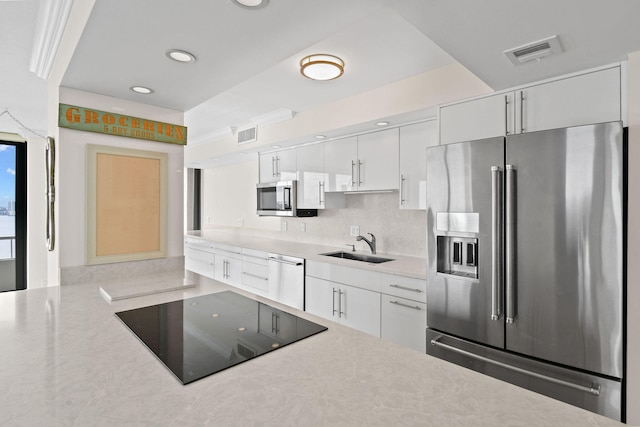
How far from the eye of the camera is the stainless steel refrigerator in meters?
1.54

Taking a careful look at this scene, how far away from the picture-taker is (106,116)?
194cm

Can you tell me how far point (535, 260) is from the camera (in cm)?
171

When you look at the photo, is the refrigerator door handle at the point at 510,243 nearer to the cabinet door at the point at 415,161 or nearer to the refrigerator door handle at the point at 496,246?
the refrigerator door handle at the point at 496,246

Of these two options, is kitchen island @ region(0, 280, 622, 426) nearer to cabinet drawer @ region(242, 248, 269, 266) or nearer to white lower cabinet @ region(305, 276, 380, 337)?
white lower cabinet @ region(305, 276, 380, 337)

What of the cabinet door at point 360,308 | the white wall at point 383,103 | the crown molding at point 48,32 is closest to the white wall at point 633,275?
the white wall at point 383,103

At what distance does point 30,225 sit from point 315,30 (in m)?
5.17

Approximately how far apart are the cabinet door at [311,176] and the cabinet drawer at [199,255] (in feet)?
6.16

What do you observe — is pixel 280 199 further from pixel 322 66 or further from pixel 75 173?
pixel 75 173

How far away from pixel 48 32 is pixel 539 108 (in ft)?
9.05

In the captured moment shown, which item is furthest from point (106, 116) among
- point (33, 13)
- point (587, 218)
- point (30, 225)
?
point (30, 225)

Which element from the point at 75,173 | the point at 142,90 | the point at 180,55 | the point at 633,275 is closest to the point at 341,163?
the point at 142,90

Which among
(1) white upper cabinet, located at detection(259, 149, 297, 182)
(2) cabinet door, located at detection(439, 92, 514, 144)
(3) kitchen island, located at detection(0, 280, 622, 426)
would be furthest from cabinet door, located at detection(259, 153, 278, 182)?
(3) kitchen island, located at detection(0, 280, 622, 426)

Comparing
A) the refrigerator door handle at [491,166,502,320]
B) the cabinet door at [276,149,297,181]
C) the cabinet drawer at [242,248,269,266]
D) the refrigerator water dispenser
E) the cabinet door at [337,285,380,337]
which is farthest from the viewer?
the cabinet door at [276,149,297,181]

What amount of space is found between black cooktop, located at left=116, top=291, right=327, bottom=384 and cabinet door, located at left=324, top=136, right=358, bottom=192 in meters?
1.94
